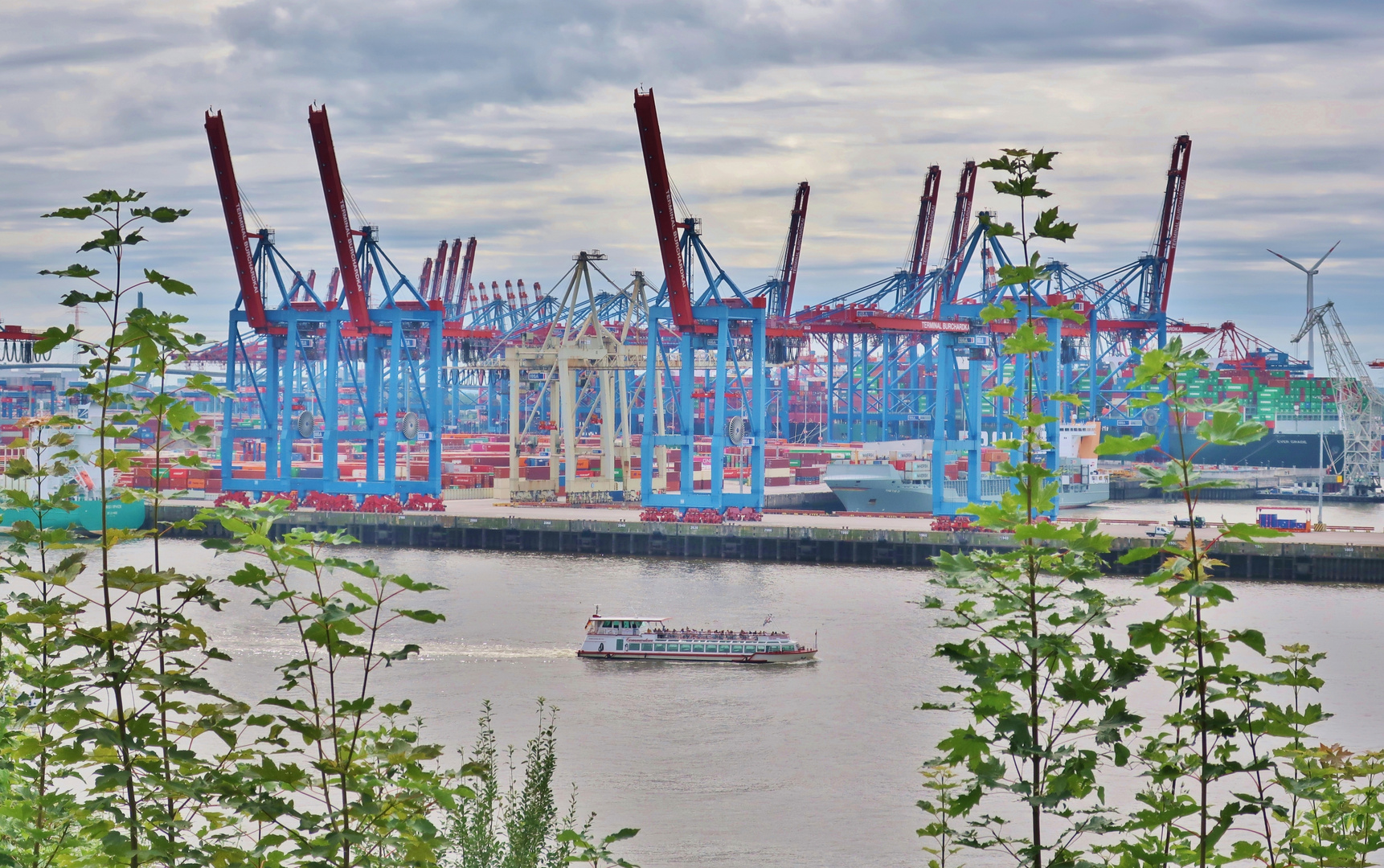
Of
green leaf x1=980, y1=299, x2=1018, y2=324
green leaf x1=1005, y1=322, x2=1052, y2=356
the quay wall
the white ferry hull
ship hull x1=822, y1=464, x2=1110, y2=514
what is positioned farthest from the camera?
ship hull x1=822, y1=464, x2=1110, y2=514

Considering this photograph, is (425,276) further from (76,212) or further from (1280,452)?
(76,212)

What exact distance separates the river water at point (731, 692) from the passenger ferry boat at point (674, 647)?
58 centimetres

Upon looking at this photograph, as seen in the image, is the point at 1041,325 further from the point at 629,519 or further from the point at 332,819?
the point at 332,819

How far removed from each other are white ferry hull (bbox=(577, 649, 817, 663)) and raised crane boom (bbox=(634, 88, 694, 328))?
27230 mm

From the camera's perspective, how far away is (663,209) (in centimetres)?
6078

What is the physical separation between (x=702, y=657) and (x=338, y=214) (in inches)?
1434

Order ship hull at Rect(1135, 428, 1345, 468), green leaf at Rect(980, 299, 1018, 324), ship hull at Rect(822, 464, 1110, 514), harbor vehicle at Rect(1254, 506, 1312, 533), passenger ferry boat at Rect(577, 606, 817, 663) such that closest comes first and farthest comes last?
1. green leaf at Rect(980, 299, 1018, 324)
2. passenger ferry boat at Rect(577, 606, 817, 663)
3. harbor vehicle at Rect(1254, 506, 1312, 533)
4. ship hull at Rect(822, 464, 1110, 514)
5. ship hull at Rect(1135, 428, 1345, 468)

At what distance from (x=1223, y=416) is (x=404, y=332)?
7092 cm

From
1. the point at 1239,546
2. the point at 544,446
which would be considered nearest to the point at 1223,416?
the point at 1239,546

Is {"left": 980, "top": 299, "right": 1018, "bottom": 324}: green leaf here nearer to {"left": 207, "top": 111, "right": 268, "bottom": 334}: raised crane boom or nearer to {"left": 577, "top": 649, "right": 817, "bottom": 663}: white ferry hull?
{"left": 577, "top": 649, "right": 817, "bottom": 663}: white ferry hull

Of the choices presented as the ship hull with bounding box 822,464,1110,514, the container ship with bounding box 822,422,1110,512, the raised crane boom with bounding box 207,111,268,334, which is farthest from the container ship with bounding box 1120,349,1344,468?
the raised crane boom with bounding box 207,111,268,334

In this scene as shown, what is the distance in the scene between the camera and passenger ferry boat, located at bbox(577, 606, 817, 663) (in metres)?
35.7

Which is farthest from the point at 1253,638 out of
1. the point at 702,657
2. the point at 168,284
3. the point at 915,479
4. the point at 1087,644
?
the point at 915,479

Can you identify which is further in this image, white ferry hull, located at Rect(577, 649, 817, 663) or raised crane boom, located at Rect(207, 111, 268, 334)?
raised crane boom, located at Rect(207, 111, 268, 334)
